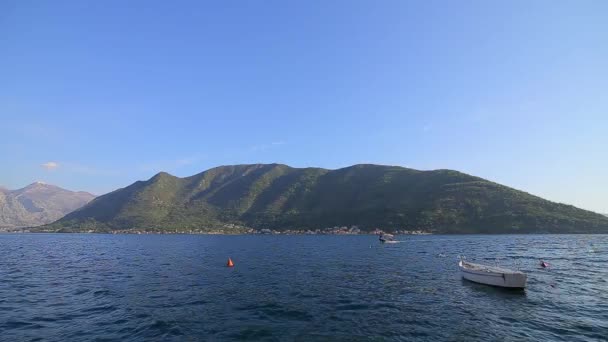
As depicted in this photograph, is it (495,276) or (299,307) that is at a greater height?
(495,276)

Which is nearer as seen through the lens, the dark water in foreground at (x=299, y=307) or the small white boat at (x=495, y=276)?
the dark water in foreground at (x=299, y=307)

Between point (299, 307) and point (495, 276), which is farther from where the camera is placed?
point (495, 276)

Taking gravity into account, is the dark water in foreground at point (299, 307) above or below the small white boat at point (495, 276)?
below

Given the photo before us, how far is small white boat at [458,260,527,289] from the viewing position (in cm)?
4062

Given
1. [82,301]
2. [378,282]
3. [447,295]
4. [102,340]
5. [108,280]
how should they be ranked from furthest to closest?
[108,280] < [378,282] < [447,295] < [82,301] < [102,340]

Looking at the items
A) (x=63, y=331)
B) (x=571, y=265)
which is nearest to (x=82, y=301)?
(x=63, y=331)

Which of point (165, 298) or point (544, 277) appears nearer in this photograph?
point (165, 298)

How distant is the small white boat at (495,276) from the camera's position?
40.6m

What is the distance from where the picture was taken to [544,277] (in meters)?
50.1

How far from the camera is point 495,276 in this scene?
1695 inches

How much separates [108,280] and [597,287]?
6560cm

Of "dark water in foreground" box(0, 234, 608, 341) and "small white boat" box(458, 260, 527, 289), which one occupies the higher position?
"small white boat" box(458, 260, 527, 289)

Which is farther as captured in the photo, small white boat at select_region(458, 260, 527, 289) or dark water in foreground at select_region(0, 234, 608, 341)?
small white boat at select_region(458, 260, 527, 289)

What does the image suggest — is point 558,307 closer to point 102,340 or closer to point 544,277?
point 544,277
